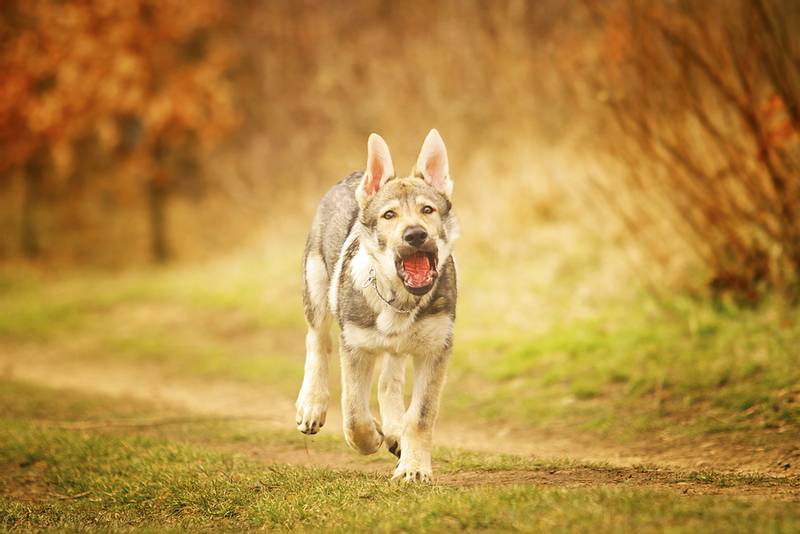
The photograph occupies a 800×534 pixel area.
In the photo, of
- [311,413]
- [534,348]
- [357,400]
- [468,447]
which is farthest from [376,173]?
[534,348]

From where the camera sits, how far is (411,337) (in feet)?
17.6

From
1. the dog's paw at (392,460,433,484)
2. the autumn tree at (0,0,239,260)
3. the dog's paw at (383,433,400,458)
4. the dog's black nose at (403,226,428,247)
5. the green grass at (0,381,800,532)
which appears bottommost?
the green grass at (0,381,800,532)

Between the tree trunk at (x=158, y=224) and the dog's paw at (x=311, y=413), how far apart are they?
16062mm

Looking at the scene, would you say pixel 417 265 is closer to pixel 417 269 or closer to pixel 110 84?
pixel 417 269

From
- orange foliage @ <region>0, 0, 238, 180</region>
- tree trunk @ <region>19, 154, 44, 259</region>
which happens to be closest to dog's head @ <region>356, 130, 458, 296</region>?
orange foliage @ <region>0, 0, 238, 180</region>

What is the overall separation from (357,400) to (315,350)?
3.05ft

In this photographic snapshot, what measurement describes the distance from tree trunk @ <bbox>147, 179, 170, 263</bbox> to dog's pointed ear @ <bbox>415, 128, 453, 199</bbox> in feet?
55.0

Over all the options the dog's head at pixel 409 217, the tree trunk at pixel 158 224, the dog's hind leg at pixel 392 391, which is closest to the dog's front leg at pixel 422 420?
the dog's hind leg at pixel 392 391

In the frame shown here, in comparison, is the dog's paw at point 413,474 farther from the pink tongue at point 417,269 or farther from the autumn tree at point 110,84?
the autumn tree at point 110,84

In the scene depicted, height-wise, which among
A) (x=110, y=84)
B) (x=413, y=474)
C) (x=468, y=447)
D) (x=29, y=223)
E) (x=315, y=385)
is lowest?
(x=413, y=474)

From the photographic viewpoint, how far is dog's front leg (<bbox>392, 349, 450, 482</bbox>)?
5.32m

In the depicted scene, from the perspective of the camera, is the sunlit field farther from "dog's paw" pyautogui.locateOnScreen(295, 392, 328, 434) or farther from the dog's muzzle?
the dog's muzzle

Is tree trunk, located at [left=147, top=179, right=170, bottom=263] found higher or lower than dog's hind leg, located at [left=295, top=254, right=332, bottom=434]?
higher

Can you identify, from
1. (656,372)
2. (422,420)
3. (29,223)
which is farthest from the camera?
(29,223)
